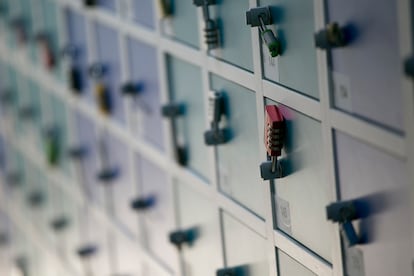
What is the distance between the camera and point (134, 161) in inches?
159

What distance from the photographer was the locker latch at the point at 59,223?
516 cm

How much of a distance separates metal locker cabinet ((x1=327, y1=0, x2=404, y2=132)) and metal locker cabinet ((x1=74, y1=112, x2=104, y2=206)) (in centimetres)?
242

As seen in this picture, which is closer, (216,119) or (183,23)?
(216,119)

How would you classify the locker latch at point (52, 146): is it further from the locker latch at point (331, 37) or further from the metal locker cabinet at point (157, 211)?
the locker latch at point (331, 37)

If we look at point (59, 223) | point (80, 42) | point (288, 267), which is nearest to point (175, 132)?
point (288, 267)

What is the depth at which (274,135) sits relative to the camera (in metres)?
2.55

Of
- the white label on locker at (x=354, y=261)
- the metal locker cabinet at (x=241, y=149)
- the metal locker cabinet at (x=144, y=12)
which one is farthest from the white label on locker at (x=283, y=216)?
the metal locker cabinet at (x=144, y=12)

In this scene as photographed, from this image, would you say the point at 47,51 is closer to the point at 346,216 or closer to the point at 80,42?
the point at 80,42

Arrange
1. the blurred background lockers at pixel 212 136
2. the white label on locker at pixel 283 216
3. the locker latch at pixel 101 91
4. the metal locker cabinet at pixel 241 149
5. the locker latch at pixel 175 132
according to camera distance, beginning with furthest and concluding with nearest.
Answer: the locker latch at pixel 101 91 < the locker latch at pixel 175 132 < the metal locker cabinet at pixel 241 149 < the white label on locker at pixel 283 216 < the blurred background lockers at pixel 212 136

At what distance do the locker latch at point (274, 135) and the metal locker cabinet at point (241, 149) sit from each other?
0.20 meters

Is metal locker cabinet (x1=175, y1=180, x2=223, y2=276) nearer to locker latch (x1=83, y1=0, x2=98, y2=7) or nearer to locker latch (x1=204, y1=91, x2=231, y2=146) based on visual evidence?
locker latch (x1=204, y1=91, x2=231, y2=146)

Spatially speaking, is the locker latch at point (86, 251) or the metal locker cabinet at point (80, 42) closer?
the metal locker cabinet at point (80, 42)

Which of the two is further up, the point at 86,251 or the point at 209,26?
the point at 209,26

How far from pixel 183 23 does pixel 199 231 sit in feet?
2.48
